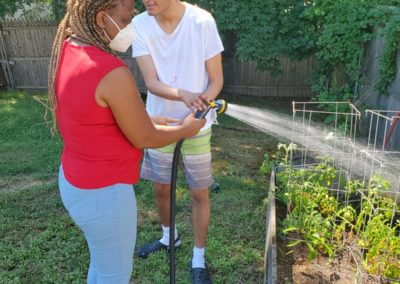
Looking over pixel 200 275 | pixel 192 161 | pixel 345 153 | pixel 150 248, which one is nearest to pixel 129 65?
pixel 345 153

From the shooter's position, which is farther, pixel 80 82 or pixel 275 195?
pixel 275 195

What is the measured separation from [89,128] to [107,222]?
413mm

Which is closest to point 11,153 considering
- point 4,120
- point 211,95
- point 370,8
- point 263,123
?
point 4,120

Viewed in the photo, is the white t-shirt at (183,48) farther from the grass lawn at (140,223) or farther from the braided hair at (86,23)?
the grass lawn at (140,223)

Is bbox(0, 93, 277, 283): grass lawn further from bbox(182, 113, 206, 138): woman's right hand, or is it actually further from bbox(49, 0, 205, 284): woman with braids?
bbox(182, 113, 206, 138): woman's right hand

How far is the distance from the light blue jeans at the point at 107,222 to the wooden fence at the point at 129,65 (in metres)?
7.11

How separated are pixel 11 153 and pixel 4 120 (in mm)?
1790

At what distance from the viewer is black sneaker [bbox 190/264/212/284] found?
262cm

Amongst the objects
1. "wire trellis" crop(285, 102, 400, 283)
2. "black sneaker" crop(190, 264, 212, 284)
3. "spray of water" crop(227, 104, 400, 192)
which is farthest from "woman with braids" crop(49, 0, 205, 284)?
"wire trellis" crop(285, 102, 400, 283)

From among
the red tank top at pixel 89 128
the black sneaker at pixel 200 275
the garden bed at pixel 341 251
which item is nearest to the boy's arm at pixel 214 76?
the red tank top at pixel 89 128

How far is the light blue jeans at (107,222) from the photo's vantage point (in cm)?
159

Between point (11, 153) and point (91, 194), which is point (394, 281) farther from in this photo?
point (11, 153)

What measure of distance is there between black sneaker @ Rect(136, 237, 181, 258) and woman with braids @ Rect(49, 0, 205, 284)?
1.18 meters

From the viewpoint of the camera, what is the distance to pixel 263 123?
3.57 meters
